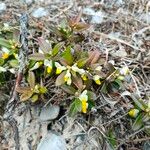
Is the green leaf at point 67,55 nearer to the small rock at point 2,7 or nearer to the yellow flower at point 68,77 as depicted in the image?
the yellow flower at point 68,77

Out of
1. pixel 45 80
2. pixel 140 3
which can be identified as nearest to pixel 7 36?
pixel 45 80

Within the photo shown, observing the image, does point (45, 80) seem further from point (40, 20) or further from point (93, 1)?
point (93, 1)

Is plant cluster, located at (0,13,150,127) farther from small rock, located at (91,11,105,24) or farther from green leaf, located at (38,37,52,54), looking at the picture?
small rock, located at (91,11,105,24)

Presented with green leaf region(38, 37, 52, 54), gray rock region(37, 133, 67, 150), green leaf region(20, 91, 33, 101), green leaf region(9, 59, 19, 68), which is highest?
green leaf region(38, 37, 52, 54)

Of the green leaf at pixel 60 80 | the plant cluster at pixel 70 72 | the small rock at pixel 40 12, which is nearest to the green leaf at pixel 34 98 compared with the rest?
the plant cluster at pixel 70 72

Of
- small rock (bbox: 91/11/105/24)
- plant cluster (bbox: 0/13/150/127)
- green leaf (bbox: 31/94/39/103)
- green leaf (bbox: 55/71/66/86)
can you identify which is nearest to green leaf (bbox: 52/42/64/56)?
plant cluster (bbox: 0/13/150/127)
